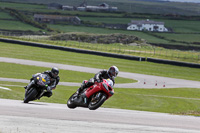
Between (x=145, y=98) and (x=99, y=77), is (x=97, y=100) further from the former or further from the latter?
(x=145, y=98)

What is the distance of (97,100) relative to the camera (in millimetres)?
17172

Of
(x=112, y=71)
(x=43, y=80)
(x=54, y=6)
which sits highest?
(x=112, y=71)

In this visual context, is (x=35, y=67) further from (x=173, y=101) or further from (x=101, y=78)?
(x=101, y=78)

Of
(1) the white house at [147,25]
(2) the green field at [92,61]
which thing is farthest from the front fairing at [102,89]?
(1) the white house at [147,25]

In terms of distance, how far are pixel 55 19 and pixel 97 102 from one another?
451ft

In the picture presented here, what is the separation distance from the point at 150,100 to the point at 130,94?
3207mm

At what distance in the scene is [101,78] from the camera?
1725 cm

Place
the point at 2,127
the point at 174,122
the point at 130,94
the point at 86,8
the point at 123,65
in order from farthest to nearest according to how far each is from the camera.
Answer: the point at 86,8
the point at 123,65
the point at 130,94
the point at 174,122
the point at 2,127

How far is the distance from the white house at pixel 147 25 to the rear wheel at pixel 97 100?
149717 millimetres

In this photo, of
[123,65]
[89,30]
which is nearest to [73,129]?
[123,65]

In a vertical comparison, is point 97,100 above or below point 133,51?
above

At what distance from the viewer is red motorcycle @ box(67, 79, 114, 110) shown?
666 inches

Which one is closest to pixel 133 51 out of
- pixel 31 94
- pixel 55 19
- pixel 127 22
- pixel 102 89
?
pixel 55 19

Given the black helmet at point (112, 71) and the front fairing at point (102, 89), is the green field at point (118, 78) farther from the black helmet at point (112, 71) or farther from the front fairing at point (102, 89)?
the black helmet at point (112, 71)
